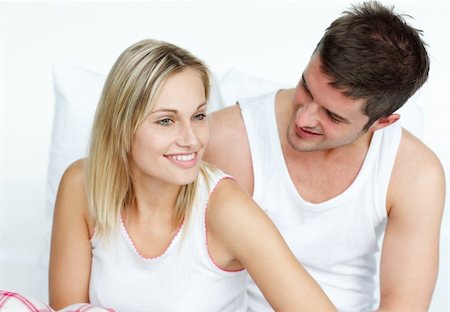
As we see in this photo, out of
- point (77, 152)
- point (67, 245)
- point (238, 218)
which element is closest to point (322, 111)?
point (238, 218)

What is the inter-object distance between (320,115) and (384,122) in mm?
194

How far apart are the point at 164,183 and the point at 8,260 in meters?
1.10

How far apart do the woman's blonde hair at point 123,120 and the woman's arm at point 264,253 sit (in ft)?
0.39

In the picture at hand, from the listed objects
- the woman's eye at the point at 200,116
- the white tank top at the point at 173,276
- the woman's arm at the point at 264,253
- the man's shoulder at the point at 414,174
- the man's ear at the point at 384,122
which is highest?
the woman's eye at the point at 200,116

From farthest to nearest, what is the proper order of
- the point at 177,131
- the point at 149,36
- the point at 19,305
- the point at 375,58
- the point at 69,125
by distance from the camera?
1. the point at 149,36
2. the point at 69,125
3. the point at 375,58
4. the point at 177,131
5. the point at 19,305

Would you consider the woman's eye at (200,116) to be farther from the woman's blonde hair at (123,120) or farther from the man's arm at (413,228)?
the man's arm at (413,228)

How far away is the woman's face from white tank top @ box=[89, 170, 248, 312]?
146 mm

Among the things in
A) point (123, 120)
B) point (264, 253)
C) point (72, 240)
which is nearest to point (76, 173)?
point (72, 240)

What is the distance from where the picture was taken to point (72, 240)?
2318mm

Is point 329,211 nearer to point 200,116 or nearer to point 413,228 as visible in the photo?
point 413,228

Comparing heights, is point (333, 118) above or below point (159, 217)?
above

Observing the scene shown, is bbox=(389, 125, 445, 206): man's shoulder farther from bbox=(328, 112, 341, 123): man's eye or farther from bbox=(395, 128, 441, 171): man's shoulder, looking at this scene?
bbox=(328, 112, 341, 123): man's eye

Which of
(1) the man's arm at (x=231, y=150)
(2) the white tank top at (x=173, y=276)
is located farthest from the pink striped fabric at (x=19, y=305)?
(1) the man's arm at (x=231, y=150)

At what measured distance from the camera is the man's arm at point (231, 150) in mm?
2502
